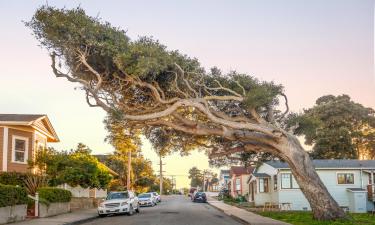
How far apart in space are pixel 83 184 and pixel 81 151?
3.14m

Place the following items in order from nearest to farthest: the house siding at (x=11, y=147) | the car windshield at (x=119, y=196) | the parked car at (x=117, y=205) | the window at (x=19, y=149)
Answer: the parked car at (x=117, y=205)
the house siding at (x=11, y=147)
the car windshield at (x=119, y=196)
the window at (x=19, y=149)

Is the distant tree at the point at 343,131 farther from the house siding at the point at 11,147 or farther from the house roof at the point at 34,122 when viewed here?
the house siding at the point at 11,147

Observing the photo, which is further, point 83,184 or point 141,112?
point 83,184

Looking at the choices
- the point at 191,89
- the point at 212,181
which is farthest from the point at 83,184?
the point at 212,181

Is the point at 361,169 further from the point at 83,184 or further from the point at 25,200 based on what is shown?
the point at 25,200

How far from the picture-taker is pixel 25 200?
80.1 ft

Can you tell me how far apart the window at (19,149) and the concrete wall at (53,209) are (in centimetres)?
435

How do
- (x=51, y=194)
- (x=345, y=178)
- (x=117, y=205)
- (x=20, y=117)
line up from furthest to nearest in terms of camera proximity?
(x=345, y=178)
(x=20, y=117)
(x=117, y=205)
(x=51, y=194)

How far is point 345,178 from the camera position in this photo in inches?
1724

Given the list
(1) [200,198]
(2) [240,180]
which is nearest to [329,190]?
(1) [200,198]

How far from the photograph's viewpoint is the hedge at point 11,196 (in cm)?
2123

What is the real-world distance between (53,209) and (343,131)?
148 ft

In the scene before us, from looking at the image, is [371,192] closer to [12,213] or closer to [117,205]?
[117,205]

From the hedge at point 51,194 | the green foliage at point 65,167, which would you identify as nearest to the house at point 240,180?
the green foliage at point 65,167
